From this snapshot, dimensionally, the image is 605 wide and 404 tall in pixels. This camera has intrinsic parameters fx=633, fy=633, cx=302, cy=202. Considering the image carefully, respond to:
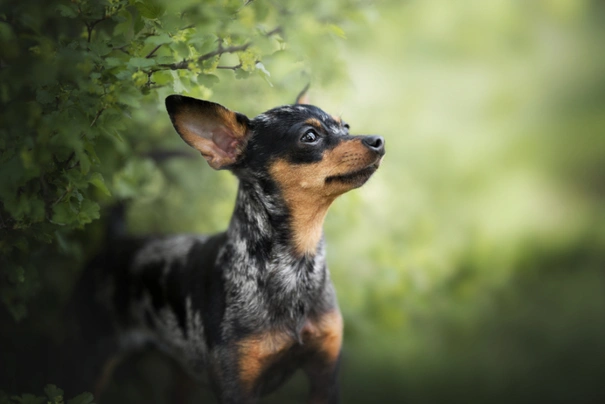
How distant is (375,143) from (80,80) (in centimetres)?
125

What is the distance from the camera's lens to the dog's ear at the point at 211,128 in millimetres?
2725

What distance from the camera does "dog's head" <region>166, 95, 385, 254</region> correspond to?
108 inches

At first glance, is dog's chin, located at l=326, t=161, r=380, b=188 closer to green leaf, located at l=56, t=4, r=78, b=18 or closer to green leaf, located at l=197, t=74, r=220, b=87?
green leaf, located at l=197, t=74, r=220, b=87

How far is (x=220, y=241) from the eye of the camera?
10.6ft

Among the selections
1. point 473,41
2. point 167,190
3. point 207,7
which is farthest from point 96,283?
point 473,41

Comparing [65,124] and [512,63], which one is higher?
[512,63]

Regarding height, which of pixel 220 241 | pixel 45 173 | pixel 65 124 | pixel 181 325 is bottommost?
pixel 181 325

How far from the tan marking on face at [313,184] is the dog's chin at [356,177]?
10 mm

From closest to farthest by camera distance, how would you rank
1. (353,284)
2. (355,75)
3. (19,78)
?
(19,78) → (353,284) → (355,75)

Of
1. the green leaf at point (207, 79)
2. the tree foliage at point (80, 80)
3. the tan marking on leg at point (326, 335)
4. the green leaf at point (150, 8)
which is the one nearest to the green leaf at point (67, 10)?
the tree foliage at point (80, 80)

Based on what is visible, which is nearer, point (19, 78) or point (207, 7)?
point (19, 78)

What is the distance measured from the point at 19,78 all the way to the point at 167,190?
2.48 metres

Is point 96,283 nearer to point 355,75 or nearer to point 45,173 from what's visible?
point 45,173

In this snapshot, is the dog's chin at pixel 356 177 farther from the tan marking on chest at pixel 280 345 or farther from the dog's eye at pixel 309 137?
the tan marking on chest at pixel 280 345
